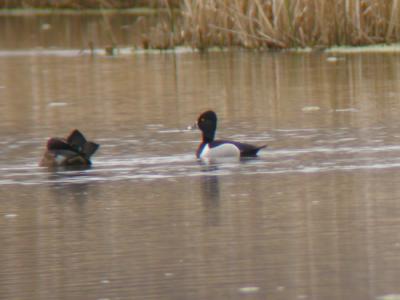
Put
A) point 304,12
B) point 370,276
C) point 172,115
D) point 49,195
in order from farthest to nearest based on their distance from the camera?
point 304,12
point 172,115
point 49,195
point 370,276

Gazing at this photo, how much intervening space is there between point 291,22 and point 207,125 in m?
10.6

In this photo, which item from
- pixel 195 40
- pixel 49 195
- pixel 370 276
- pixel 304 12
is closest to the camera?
pixel 370 276

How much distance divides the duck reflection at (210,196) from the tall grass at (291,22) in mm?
11244

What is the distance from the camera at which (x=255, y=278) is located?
7.41 m

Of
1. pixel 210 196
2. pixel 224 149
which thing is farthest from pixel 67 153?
pixel 210 196

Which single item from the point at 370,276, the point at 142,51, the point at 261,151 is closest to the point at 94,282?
the point at 370,276

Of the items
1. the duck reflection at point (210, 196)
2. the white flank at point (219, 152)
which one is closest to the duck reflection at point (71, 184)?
the duck reflection at point (210, 196)

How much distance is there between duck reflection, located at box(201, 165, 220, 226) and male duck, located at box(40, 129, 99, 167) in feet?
3.63

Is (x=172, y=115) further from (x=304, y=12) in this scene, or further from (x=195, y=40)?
(x=195, y=40)

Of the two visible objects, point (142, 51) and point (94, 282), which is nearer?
point (94, 282)

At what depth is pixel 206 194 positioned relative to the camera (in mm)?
10672

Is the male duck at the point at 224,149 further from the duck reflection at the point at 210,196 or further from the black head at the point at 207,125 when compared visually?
the duck reflection at the point at 210,196

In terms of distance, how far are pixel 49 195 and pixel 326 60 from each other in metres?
13.0

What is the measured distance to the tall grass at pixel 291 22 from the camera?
2344cm
